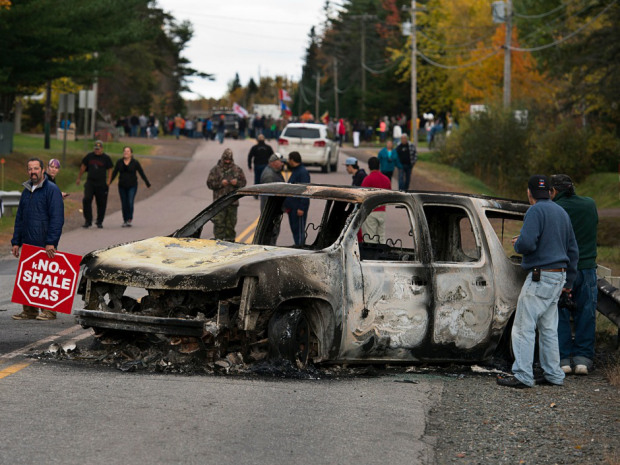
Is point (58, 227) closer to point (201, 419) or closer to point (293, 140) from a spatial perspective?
point (201, 419)

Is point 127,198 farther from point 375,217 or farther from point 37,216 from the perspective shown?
point 37,216

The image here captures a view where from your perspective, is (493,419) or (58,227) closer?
(493,419)

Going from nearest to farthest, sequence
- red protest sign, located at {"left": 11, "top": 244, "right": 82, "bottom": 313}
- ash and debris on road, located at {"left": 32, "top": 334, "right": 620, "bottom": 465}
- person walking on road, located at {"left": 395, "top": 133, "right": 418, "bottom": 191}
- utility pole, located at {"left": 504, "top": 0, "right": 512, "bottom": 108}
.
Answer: ash and debris on road, located at {"left": 32, "top": 334, "right": 620, "bottom": 465} < red protest sign, located at {"left": 11, "top": 244, "right": 82, "bottom": 313} < person walking on road, located at {"left": 395, "top": 133, "right": 418, "bottom": 191} < utility pole, located at {"left": 504, "top": 0, "right": 512, "bottom": 108}

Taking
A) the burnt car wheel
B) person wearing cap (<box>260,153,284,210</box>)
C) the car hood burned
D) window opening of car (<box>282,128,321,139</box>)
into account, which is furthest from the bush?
the burnt car wheel

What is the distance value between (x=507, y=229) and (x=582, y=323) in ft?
59.3

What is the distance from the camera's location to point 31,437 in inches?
266

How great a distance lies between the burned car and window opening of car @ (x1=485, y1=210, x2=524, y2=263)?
73 millimetres

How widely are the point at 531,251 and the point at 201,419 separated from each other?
3.51 metres

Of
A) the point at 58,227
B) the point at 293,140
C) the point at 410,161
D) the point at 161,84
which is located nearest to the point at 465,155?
the point at 293,140

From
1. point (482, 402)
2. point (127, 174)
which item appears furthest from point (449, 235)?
point (127, 174)

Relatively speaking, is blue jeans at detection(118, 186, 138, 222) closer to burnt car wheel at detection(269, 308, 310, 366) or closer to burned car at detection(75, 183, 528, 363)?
burned car at detection(75, 183, 528, 363)

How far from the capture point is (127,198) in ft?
82.6

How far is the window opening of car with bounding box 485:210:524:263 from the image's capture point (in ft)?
35.7

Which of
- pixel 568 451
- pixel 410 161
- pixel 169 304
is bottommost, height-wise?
pixel 568 451
